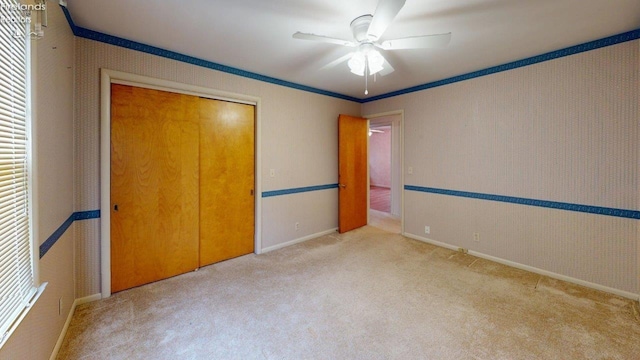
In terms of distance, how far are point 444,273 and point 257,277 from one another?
2.16m

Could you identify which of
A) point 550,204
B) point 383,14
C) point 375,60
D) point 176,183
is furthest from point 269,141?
point 550,204

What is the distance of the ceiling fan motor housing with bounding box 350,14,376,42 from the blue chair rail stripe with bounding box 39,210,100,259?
8.51 feet

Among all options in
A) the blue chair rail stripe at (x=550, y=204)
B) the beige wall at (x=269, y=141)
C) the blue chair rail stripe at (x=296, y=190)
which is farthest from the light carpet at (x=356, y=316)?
the blue chair rail stripe at (x=296, y=190)

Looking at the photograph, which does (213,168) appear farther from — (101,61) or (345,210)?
(345,210)

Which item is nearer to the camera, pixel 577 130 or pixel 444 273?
pixel 577 130

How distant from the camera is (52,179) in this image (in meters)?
1.73

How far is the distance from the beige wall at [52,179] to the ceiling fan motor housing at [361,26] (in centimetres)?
204

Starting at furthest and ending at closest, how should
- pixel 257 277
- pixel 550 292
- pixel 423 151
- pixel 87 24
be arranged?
pixel 423 151 < pixel 257 277 < pixel 550 292 < pixel 87 24

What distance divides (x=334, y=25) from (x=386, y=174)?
9.19 m

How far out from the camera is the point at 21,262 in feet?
4.22

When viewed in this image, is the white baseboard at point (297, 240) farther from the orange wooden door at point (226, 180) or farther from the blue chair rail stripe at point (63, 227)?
the blue chair rail stripe at point (63, 227)

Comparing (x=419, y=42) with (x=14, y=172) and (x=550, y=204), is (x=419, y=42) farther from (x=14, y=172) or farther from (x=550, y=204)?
(x=14, y=172)

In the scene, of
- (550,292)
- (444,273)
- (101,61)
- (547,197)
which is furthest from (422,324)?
(101,61)

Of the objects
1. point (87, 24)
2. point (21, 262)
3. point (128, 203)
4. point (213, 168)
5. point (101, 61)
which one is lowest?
point (21, 262)
